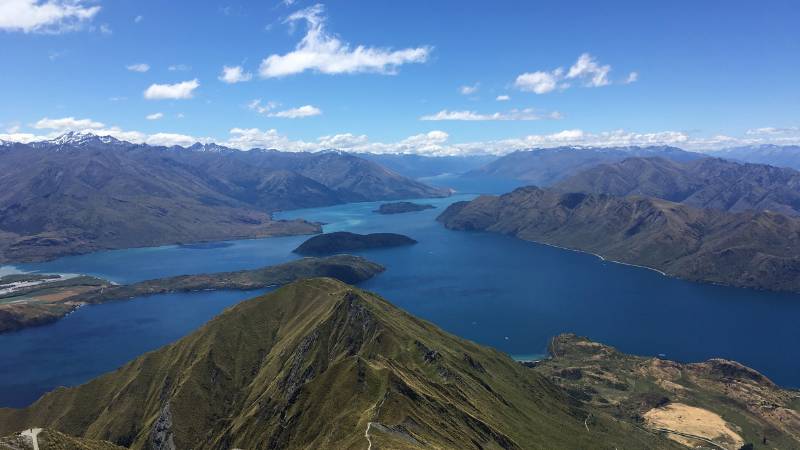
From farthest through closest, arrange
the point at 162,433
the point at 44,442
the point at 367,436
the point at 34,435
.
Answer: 1. the point at 162,433
2. the point at 367,436
3. the point at 34,435
4. the point at 44,442

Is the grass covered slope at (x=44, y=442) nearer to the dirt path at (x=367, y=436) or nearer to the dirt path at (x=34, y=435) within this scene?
the dirt path at (x=34, y=435)

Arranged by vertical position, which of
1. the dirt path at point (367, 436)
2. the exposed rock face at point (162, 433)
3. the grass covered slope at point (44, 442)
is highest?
the grass covered slope at point (44, 442)

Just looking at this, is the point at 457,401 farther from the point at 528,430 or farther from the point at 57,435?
the point at 57,435

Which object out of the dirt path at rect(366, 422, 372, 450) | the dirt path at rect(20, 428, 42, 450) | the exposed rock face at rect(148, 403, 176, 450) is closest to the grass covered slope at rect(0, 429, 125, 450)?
the dirt path at rect(20, 428, 42, 450)

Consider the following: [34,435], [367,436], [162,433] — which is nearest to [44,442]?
[34,435]

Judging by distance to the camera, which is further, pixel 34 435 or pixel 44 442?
pixel 34 435

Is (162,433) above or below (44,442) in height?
below

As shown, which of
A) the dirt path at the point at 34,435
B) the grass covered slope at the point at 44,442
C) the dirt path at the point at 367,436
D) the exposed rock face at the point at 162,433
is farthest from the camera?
the exposed rock face at the point at 162,433

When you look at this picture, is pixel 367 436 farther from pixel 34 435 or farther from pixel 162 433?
pixel 162 433

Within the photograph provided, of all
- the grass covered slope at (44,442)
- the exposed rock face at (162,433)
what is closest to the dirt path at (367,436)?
the grass covered slope at (44,442)

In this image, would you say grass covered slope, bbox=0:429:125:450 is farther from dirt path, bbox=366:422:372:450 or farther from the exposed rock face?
the exposed rock face

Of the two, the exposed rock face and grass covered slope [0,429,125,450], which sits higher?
grass covered slope [0,429,125,450]

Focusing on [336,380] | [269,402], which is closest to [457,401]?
[336,380]

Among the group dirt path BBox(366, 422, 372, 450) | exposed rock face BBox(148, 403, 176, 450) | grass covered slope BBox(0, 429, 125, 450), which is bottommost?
exposed rock face BBox(148, 403, 176, 450)
